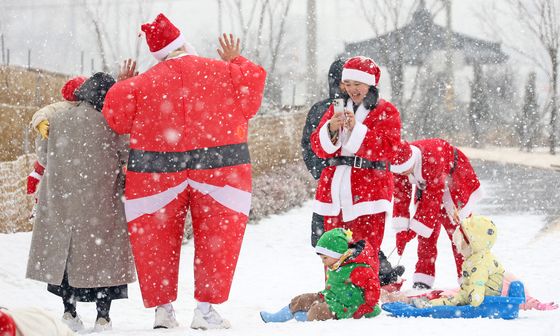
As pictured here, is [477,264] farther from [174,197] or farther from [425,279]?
[174,197]

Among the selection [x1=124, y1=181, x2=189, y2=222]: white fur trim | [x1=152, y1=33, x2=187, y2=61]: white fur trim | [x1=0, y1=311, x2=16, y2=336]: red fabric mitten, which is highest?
[x1=152, y1=33, x2=187, y2=61]: white fur trim

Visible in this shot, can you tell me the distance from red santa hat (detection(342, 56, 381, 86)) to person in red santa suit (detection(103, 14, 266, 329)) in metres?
0.68

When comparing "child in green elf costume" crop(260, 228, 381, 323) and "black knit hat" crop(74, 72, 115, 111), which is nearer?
"child in green elf costume" crop(260, 228, 381, 323)

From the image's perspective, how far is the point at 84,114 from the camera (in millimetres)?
5520

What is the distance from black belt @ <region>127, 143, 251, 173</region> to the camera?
Answer: 16.6ft

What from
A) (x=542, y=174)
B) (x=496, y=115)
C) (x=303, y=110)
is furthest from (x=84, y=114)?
(x=496, y=115)

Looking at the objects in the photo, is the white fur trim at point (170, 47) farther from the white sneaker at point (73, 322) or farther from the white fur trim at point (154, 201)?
the white sneaker at point (73, 322)

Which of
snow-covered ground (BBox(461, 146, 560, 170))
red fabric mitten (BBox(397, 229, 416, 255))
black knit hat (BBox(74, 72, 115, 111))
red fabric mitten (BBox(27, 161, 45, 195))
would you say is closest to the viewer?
black knit hat (BBox(74, 72, 115, 111))

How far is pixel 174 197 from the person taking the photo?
5.10 metres

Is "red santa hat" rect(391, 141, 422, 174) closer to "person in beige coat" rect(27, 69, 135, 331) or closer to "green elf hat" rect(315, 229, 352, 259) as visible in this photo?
"green elf hat" rect(315, 229, 352, 259)

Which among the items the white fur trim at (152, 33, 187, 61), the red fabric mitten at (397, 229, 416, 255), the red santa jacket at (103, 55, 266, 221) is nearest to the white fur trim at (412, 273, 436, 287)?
the red fabric mitten at (397, 229, 416, 255)

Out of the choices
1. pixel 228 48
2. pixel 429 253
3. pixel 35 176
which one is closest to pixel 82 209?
pixel 35 176

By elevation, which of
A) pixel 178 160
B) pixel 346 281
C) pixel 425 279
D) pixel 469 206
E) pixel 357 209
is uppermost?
pixel 178 160

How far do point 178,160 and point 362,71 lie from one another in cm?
132
